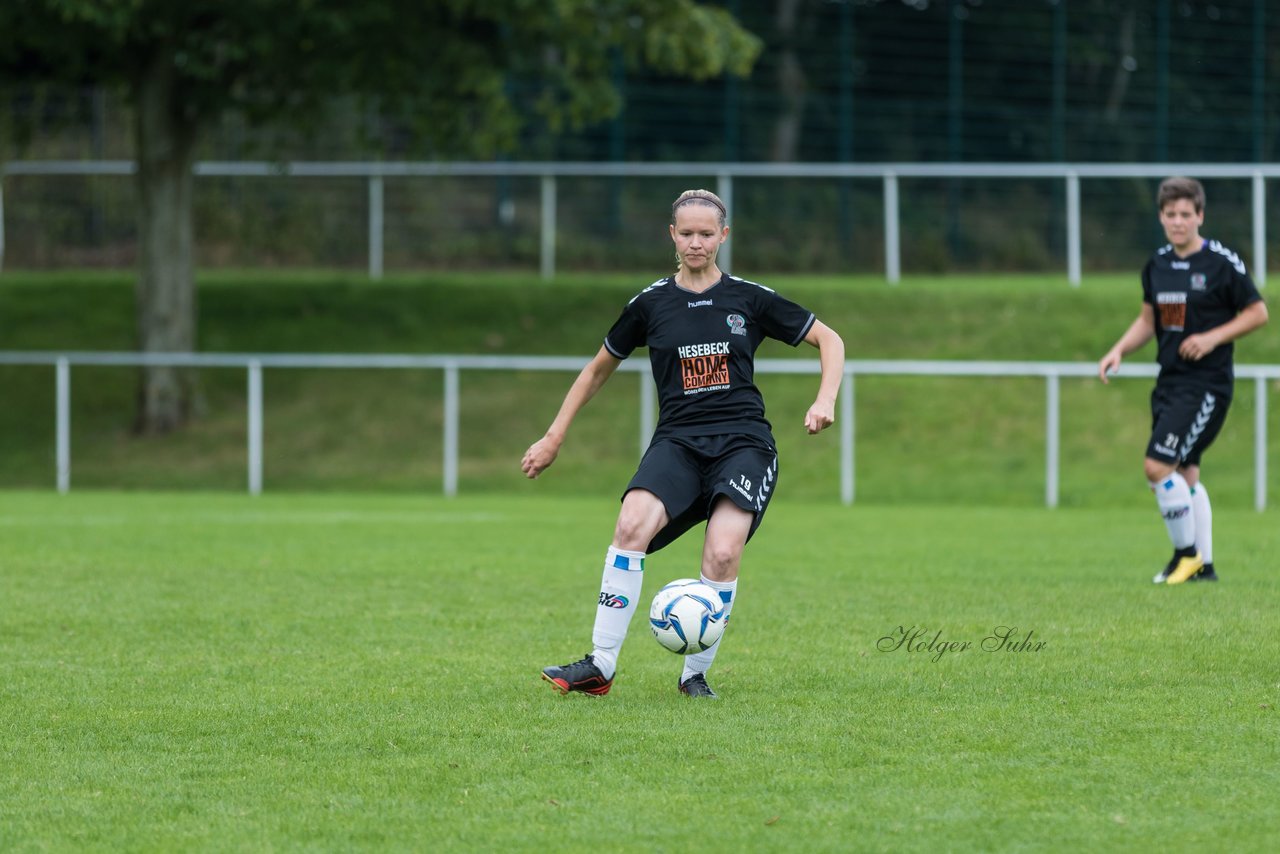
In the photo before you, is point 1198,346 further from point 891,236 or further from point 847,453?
point 891,236

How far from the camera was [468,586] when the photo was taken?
10078 millimetres

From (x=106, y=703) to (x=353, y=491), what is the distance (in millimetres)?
13288

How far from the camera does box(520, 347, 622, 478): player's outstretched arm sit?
6660 mm

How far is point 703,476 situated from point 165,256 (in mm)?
15789

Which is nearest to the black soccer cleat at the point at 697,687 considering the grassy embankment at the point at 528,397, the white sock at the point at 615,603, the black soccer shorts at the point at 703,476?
the white sock at the point at 615,603

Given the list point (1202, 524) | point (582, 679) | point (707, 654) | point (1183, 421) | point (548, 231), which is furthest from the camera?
point (548, 231)

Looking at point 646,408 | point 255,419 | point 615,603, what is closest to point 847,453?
point 646,408

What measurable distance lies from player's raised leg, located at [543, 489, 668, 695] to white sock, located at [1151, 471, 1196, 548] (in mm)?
4278

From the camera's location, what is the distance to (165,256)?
21.1 meters

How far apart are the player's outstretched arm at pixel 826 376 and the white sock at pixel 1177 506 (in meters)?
3.73

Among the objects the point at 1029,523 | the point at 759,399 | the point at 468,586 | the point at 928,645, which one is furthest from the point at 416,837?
the point at 1029,523

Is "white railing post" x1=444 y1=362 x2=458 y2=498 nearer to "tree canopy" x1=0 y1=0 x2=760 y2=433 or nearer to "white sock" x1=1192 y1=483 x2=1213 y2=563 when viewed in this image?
"tree canopy" x1=0 y1=0 x2=760 y2=433

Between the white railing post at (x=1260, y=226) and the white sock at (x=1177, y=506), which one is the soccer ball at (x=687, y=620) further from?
the white railing post at (x=1260, y=226)

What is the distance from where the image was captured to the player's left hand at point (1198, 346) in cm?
958
